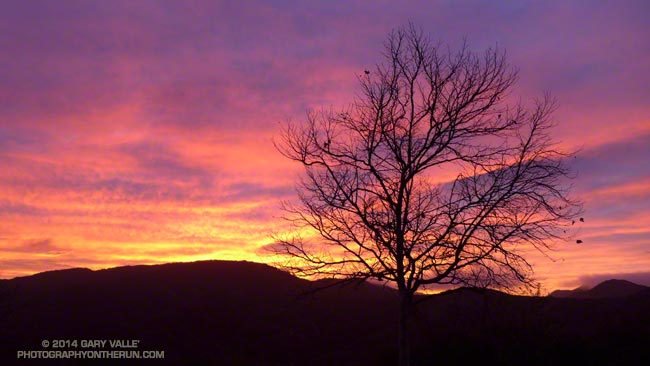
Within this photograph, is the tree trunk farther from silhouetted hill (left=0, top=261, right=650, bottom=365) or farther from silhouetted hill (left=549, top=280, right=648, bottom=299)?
silhouetted hill (left=549, top=280, right=648, bottom=299)

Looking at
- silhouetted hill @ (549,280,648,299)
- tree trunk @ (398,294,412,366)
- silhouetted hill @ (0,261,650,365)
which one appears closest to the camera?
tree trunk @ (398,294,412,366)

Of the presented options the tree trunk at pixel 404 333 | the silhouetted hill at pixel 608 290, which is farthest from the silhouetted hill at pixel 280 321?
the silhouetted hill at pixel 608 290

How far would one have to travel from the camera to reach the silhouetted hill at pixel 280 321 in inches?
974

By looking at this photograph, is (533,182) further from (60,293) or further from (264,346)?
(60,293)

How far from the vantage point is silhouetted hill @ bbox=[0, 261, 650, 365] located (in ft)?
81.1

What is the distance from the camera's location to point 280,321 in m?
35.5

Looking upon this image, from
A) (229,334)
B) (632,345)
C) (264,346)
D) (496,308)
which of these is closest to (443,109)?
(496,308)

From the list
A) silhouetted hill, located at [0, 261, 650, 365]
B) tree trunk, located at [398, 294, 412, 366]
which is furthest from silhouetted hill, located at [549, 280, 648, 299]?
tree trunk, located at [398, 294, 412, 366]

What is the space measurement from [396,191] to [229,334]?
77.6 ft

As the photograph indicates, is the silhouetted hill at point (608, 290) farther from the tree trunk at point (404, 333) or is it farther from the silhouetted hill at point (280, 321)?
the tree trunk at point (404, 333)

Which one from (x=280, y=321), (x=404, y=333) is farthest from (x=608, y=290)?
(x=404, y=333)

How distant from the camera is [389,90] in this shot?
13617 mm

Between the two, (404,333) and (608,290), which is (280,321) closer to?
(404,333)

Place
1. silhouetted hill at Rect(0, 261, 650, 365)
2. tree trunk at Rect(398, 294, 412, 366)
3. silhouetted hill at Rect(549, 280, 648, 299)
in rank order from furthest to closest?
1. silhouetted hill at Rect(549, 280, 648, 299)
2. silhouetted hill at Rect(0, 261, 650, 365)
3. tree trunk at Rect(398, 294, 412, 366)
